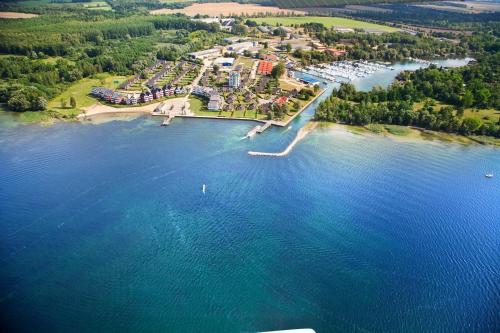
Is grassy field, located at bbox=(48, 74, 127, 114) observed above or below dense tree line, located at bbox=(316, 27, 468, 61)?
above

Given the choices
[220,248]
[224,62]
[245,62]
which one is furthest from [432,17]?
[220,248]

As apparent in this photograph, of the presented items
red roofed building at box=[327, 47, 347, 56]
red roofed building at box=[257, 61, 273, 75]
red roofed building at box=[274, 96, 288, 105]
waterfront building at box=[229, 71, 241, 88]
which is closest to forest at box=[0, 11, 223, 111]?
waterfront building at box=[229, 71, 241, 88]

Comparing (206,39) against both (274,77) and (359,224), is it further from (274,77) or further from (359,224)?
(359,224)

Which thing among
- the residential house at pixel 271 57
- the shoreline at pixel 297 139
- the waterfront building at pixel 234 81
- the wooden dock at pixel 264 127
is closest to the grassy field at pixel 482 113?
the shoreline at pixel 297 139

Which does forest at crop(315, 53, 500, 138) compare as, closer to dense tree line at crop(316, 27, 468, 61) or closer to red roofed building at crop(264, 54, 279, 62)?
dense tree line at crop(316, 27, 468, 61)

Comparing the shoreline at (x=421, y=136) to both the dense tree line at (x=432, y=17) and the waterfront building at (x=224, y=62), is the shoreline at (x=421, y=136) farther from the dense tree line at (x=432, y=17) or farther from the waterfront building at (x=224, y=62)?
the dense tree line at (x=432, y=17)

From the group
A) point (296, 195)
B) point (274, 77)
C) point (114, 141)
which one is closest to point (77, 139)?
point (114, 141)
